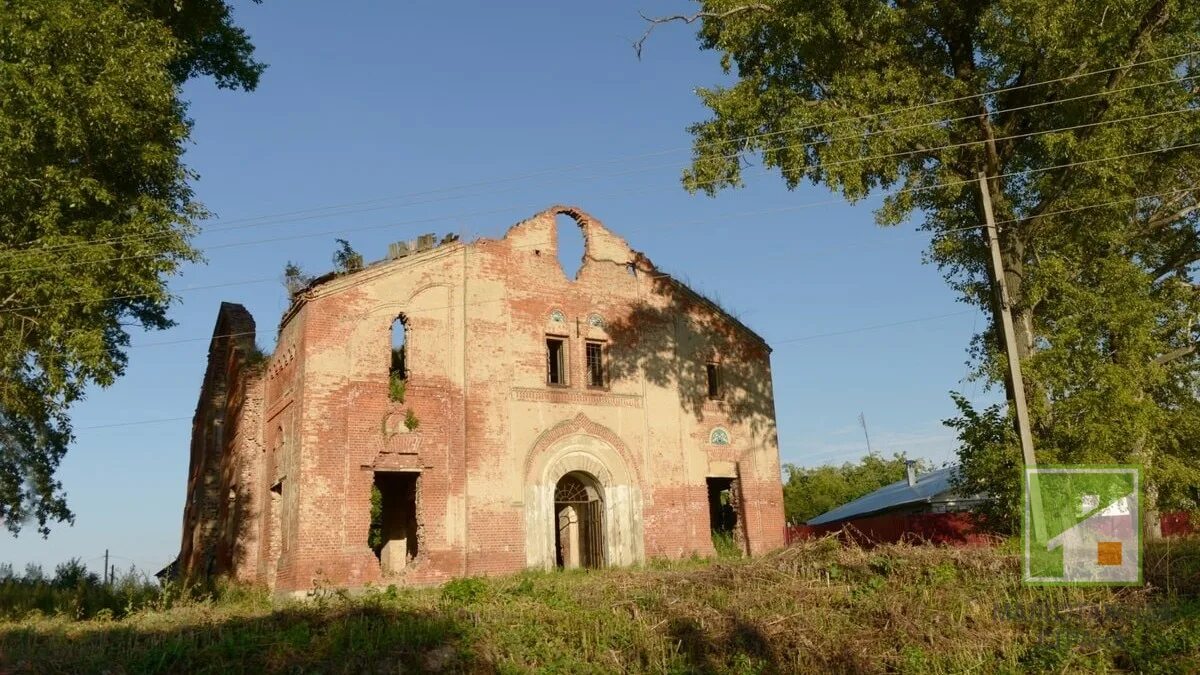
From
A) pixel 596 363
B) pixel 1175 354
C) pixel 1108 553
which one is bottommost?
pixel 1108 553

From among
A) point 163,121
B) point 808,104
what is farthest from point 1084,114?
point 163,121

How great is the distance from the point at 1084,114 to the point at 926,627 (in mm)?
10403

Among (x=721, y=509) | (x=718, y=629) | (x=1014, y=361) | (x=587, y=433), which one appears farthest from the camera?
(x=721, y=509)

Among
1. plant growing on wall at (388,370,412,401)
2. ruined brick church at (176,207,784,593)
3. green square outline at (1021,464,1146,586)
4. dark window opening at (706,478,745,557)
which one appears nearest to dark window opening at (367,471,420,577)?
ruined brick church at (176,207,784,593)

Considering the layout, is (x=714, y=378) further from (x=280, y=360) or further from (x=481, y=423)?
(x=280, y=360)

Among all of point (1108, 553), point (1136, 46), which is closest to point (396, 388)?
point (1108, 553)

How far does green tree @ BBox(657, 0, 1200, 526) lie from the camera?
54.1 ft

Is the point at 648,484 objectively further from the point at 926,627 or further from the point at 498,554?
the point at 926,627

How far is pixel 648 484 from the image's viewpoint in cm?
2292

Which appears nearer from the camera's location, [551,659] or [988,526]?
[551,659]

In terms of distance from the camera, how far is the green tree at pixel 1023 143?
16.5 metres

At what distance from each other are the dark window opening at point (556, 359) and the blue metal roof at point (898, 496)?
15488 millimetres

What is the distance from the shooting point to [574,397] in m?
22.6

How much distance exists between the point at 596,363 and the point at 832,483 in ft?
106
